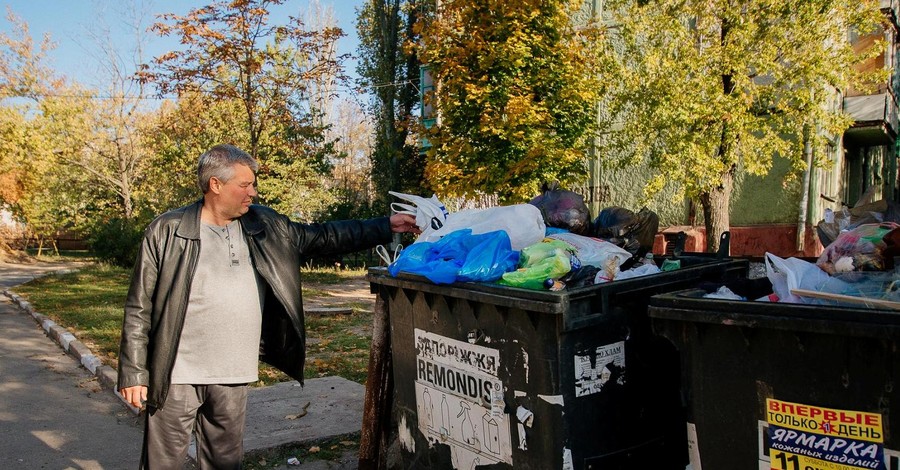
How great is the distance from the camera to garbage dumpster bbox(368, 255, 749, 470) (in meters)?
3.00

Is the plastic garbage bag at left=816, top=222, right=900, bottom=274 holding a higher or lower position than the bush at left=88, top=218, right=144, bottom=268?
higher

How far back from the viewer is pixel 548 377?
300cm

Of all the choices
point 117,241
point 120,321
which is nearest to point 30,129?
point 117,241

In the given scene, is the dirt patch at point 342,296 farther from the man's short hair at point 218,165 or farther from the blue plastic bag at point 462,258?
the man's short hair at point 218,165

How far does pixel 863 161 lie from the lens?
19641 mm

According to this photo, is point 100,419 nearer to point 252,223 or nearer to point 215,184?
point 252,223

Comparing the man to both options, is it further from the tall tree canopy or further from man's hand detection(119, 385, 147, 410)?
the tall tree canopy

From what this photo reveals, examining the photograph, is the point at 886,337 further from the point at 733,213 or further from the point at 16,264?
the point at 16,264

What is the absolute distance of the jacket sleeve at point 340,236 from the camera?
148 inches

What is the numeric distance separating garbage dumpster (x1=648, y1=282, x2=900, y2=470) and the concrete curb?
14.1 feet

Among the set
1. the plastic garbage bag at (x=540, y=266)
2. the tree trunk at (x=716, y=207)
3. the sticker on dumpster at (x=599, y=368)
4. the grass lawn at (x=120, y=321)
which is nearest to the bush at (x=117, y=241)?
the grass lawn at (x=120, y=321)

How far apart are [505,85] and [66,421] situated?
8625mm

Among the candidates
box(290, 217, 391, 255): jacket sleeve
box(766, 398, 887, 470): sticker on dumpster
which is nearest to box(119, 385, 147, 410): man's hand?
box(290, 217, 391, 255): jacket sleeve

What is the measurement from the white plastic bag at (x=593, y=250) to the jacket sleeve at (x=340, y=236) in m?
0.95
